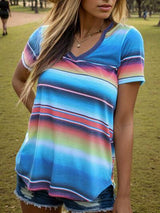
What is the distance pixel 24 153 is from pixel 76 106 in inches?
13.9

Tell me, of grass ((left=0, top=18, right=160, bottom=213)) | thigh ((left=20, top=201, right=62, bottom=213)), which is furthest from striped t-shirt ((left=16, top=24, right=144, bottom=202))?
grass ((left=0, top=18, right=160, bottom=213))

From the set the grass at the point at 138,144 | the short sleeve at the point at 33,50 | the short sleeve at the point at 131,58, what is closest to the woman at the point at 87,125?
the short sleeve at the point at 131,58

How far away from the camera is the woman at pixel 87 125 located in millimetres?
1767

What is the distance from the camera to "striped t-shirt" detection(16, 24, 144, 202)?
176cm

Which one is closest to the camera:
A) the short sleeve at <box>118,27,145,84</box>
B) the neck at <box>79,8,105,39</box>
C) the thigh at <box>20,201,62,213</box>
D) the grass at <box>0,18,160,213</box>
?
the short sleeve at <box>118,27,145,84</box>

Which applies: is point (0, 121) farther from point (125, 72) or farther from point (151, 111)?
point (125, 72)

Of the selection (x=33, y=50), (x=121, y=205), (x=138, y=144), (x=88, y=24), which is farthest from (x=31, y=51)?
(x=138, y=144)

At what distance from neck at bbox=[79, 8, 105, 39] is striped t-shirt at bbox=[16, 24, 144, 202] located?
164 mm

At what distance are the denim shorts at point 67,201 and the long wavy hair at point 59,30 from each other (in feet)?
1.76

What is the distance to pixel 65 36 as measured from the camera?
6.60 feet

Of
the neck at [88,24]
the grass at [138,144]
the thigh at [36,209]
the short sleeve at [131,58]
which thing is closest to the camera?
the short sleeve at [131,58]

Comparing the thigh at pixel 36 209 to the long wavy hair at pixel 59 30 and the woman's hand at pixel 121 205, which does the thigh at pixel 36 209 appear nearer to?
the woman's hand at pixel 121 205

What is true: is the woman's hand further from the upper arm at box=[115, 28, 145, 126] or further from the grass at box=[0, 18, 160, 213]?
the grass at box=[0, 18, 160, 213]

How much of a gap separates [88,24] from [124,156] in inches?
Result: 26.8
